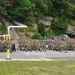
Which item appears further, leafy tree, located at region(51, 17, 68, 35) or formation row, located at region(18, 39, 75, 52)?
leafy tree, located at region(51, 17, 68, 35)

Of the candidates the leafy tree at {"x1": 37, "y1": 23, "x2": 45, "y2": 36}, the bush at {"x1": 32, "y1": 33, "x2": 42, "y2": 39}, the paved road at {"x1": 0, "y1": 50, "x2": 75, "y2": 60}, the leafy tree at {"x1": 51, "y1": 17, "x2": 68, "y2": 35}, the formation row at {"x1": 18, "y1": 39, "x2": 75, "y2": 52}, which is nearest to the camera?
the paved road at {"x1": 0, "y1": 50, "x2": 75, "y2": 60}

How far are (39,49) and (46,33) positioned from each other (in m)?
20.9

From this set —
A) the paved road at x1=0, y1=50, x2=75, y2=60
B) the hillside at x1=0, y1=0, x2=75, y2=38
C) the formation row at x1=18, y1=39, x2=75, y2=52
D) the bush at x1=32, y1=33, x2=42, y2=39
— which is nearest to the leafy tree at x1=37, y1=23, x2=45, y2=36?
the hillside at x1=0, y1=0, x2=75, y2=38

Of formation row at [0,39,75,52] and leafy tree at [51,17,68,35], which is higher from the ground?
formation row at [0,39,75,52]

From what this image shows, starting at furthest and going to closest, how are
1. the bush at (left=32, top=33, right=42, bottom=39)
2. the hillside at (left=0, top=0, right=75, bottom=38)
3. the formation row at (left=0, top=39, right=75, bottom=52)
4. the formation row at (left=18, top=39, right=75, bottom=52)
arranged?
the hillside at (left=0, top=0, right=75, bottom=38) → the bush at (left=32, top=33, right=42, bottom=39) → the formation row at (left=18, top=39, right=75, bottom=52) → the formation row at (left=0, top=39, right=75, bottom=52)

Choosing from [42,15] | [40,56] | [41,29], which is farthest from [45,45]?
[42,15]

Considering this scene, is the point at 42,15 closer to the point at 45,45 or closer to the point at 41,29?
the point at 41,29

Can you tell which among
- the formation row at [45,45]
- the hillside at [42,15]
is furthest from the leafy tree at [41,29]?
the formation row at [45,45]

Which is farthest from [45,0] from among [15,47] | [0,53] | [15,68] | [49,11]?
[15,68]

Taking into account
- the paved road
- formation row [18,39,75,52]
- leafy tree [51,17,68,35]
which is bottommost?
leafy tree [51,17,68,35]

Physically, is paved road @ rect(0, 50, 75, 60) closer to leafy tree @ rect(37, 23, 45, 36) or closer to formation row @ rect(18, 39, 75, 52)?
formation row @ rect(18, 39, 75, 52)

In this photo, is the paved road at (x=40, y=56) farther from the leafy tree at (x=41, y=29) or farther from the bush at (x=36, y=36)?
the leafy tree at (x=41, y=29)

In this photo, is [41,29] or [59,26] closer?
[41,29]

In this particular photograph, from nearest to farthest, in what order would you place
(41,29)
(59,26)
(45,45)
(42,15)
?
(45,45) → (41,29) → (42,15) → (59,26)
